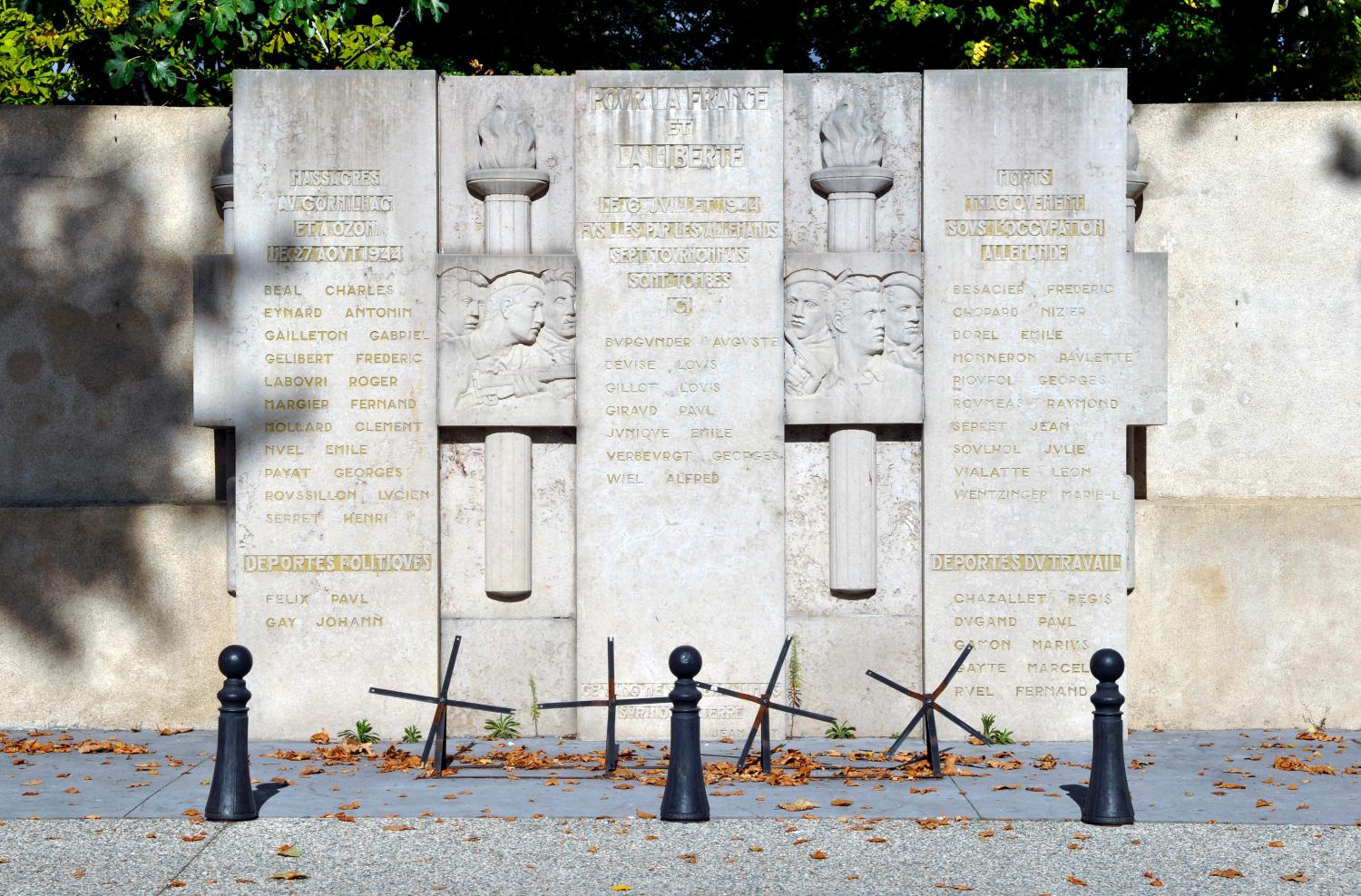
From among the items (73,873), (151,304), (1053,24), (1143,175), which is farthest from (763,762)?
(1053,24)

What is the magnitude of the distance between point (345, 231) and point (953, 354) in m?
3.96

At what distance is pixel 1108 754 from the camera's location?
7777mm

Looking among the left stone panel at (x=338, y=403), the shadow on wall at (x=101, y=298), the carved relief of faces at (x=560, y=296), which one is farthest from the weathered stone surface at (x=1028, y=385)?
the shadow on wall at (x=101, y=298)

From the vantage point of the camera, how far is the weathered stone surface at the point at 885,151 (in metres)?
10.3

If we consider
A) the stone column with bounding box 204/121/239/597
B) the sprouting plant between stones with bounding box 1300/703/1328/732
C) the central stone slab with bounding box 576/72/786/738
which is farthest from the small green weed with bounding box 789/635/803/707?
the stone column with bounding box 204/121/239/597

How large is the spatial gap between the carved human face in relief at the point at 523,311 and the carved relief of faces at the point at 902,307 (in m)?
2.21

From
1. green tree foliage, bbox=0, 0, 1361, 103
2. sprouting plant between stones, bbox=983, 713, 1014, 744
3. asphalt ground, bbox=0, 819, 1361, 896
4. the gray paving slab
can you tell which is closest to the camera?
asphalt ground, bbox=0, 819, 1361, 896

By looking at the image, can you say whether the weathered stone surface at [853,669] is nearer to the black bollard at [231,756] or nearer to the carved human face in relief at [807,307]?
the carved human face in relief at [807,307]

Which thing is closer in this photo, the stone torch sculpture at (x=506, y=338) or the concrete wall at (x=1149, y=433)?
the stone torch sculpture at (x=506, y=338)

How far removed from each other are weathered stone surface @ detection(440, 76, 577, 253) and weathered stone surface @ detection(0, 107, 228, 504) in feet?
Result: 6.36

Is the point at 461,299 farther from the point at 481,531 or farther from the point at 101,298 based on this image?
the point at 101,298

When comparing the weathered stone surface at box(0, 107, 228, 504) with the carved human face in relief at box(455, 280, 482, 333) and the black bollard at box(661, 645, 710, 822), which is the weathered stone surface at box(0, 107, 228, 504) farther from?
the black bollard at box(661, 645, 710, 822)

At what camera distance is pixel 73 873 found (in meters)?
6.98

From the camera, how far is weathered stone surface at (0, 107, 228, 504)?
1108cm
